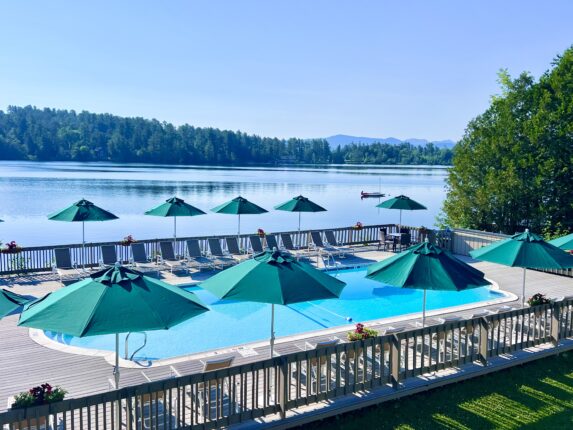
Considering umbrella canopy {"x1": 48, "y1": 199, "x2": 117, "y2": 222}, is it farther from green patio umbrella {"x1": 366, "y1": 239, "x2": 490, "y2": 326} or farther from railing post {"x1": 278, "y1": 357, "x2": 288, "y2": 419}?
railing post {"x1": 278, "y1": 357, "x2": 288, "y2": 419}

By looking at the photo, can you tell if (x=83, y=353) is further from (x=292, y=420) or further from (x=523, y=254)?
(x=523, y=254)

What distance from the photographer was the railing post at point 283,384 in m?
6.14

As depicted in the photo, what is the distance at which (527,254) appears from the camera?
934cm

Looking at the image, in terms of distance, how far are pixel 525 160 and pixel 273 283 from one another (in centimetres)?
1964

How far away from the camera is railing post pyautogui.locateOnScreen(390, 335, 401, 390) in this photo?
6.98 m

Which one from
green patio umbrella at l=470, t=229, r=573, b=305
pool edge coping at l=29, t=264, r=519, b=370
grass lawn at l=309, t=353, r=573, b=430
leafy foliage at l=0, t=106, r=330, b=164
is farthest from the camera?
leafy foliage at l=0, t=106, r=330, b=164

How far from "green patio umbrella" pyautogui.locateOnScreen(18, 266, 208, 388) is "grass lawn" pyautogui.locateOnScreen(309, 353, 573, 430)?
2503mm

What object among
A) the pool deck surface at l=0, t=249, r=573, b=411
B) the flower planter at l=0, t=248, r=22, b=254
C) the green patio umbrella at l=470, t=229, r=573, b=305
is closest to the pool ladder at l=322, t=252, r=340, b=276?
the pool deck surface at l=0, t=249, r=573, b=411

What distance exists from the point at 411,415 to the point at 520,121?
809 inches

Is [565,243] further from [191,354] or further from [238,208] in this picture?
[238,208]

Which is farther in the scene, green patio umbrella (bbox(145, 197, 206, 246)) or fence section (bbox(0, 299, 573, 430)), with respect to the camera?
green patio umbrella (bbox(145, 197, 206, 246))

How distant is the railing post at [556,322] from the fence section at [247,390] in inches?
32.7

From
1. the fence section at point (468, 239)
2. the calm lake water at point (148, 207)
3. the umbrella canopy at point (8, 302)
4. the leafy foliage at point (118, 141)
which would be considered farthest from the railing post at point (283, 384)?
the leafy foliage at point (118, 141)

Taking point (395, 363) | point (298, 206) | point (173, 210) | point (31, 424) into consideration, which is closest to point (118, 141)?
point (298, 206)
